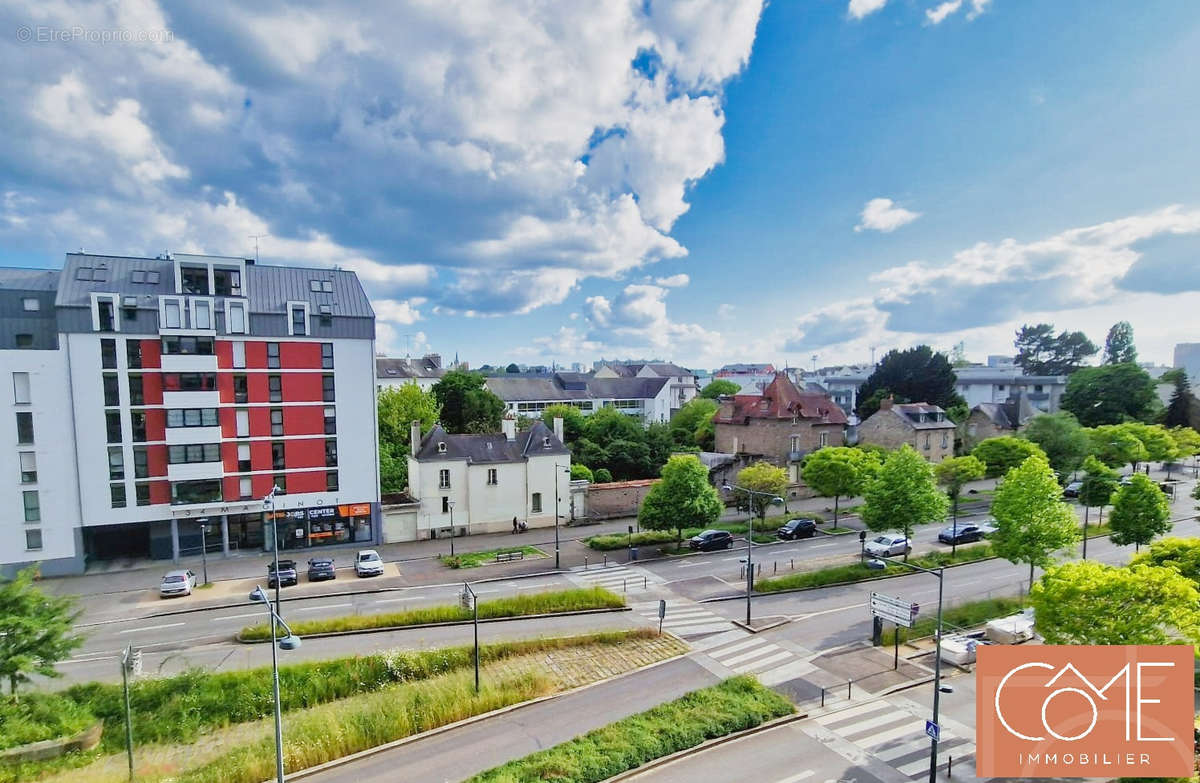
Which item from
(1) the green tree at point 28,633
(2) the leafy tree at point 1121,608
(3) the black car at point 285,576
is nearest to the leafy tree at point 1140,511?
(2) the leafy tree at point 1121,608

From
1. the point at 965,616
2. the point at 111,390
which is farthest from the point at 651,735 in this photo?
the point at 111,390

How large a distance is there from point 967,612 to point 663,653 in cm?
1501

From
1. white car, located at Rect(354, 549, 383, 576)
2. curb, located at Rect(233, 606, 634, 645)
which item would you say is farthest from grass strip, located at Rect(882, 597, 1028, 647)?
white car, located at Rect(354, 549, 383, 576)

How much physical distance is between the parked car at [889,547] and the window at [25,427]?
50.9 m

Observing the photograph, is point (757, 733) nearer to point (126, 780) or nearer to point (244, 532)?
point (126, 780)

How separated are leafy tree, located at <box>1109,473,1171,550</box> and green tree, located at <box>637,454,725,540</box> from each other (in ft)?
73.8

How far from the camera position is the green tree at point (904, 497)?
33500mm

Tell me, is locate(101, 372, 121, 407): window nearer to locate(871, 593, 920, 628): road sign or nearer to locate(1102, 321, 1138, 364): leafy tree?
locate(871, 593, 920, 628): road sign

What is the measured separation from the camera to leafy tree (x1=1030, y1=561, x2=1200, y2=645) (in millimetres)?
15891

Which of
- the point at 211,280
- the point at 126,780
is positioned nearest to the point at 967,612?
the point at 126,780

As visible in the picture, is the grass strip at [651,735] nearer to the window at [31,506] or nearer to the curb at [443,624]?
the curb at [443,624]

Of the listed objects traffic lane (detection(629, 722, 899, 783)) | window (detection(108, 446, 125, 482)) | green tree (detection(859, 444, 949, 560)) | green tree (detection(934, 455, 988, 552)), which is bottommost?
traffic lane (detection(629, 722, 899, 783))

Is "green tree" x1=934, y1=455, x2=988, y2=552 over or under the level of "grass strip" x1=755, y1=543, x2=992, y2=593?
over

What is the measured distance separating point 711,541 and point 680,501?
163 inches
